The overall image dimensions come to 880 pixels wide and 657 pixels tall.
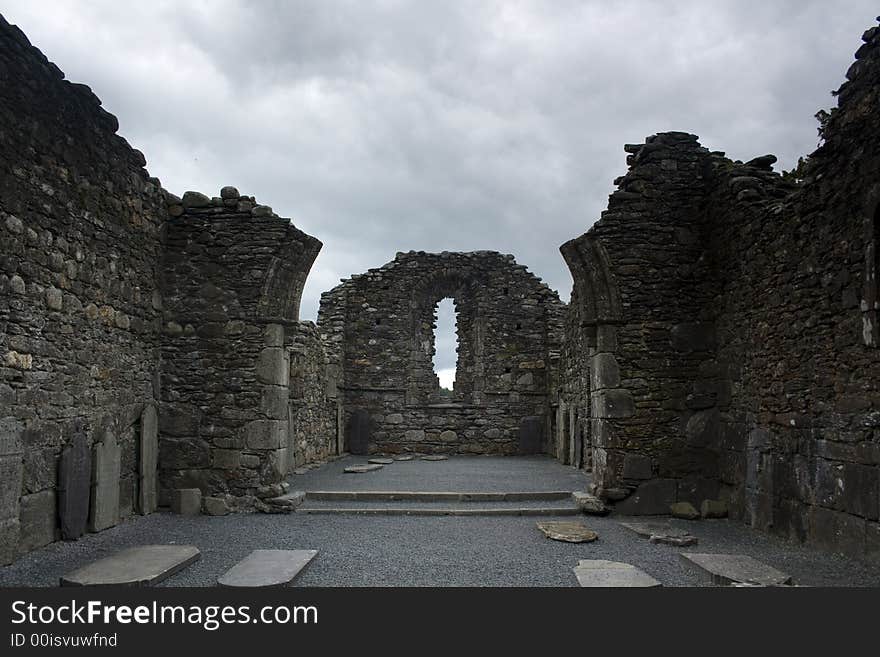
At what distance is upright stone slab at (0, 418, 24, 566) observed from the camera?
18.1 ft

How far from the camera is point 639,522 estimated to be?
7984 millimetres

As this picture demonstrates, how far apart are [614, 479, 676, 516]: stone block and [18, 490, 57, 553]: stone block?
628cm

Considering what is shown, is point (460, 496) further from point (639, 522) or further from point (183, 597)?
point (183, 597)

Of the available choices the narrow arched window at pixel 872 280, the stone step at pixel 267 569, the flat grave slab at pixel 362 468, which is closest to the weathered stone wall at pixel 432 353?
the flat grave slab at pixel 362 468

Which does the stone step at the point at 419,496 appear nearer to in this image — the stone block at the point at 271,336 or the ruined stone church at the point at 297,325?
the ruined stone church at the point at 297,325

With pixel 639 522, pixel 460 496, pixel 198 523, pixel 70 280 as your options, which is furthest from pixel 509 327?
pixel 70 280

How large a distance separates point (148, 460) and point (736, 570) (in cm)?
659

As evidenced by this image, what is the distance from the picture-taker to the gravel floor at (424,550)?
5414 millimetres

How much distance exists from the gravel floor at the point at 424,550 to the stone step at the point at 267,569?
0.42 feet

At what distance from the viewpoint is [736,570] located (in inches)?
212

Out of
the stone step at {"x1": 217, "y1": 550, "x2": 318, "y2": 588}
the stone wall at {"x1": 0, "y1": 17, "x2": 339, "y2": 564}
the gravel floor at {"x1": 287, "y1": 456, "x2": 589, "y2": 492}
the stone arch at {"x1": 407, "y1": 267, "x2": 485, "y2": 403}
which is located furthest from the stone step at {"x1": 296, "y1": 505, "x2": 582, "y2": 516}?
the stone arch at {"x1": 407, "y1": 267, "x2": 485, "y2": 403}

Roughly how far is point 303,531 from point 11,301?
3679 mm

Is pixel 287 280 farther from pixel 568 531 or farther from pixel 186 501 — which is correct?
pixel 568 531

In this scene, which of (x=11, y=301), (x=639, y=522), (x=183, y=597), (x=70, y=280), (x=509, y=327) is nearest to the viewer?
(x=183, y=597)
